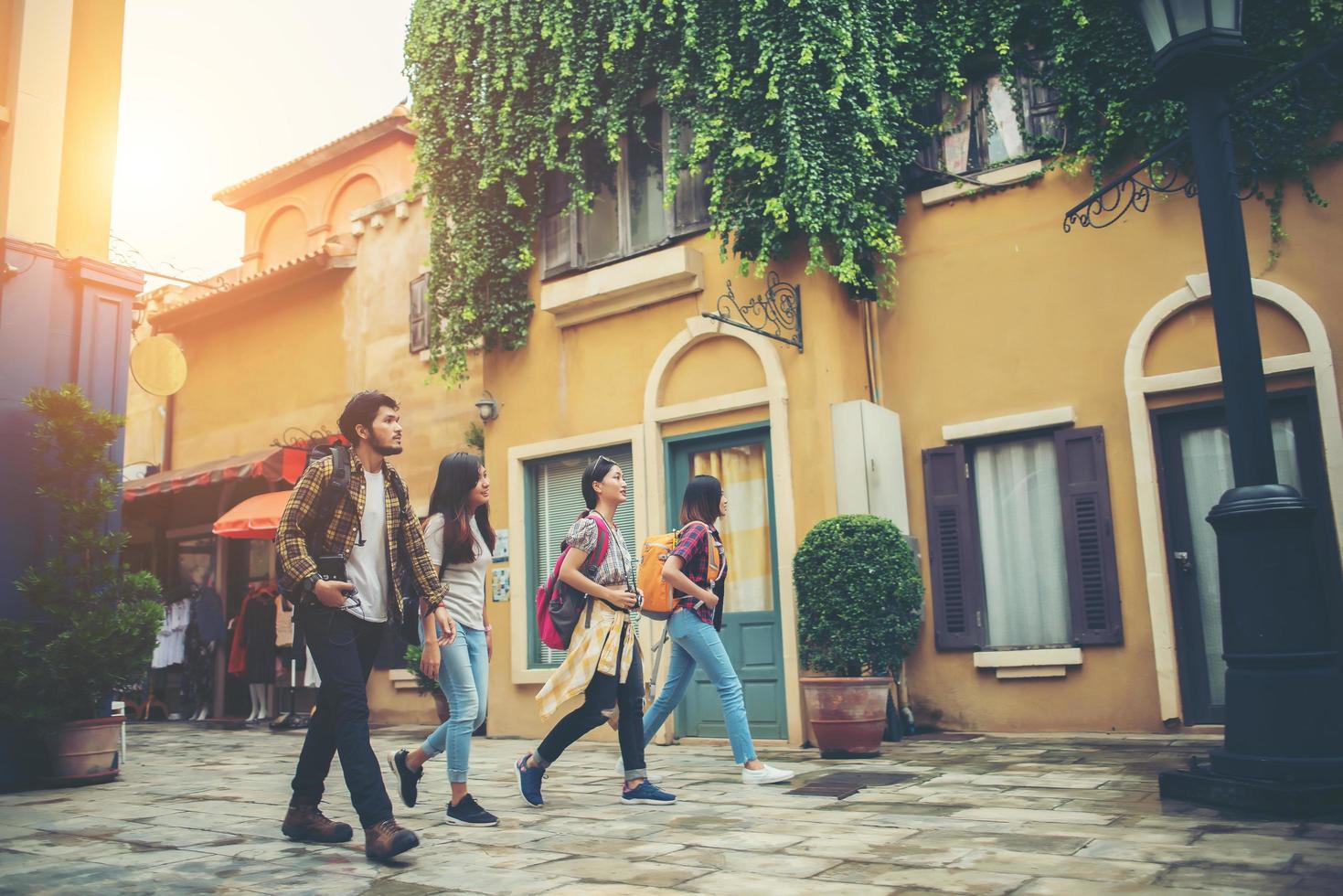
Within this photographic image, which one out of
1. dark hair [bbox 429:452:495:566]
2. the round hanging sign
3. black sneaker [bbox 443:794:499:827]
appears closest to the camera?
black sneaker [bbox 443:794:499:827]

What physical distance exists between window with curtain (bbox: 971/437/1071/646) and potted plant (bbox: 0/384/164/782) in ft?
21.5

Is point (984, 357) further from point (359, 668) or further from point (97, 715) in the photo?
point (97, 715)

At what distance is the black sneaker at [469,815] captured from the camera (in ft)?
17.6

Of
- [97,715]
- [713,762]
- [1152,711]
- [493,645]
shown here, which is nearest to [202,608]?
[493,645]

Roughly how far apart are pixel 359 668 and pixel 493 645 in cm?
658

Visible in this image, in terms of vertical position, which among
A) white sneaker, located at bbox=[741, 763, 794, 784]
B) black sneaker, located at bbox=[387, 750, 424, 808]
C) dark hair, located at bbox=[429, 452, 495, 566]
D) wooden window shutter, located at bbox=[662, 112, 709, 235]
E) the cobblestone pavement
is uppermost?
wooden window shutter, located at bbox=[662, 112, 709, 235]

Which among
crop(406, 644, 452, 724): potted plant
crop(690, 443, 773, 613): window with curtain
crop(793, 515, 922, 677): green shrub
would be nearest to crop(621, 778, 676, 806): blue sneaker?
crop(793, 515, 922, 677): green shrub

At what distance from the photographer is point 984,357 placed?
366 inches

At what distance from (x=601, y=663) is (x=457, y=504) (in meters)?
1.11

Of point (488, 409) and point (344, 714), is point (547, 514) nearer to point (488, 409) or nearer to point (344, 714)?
point (488, 409)

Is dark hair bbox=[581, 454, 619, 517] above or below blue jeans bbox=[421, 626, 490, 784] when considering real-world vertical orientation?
above

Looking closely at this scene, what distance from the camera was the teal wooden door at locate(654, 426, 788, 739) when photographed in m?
9.30

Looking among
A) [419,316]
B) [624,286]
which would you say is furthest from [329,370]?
[624,286]

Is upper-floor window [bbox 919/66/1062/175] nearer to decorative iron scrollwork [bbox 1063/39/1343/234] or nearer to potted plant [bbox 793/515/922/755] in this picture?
decorative iron scrollwork [bbox 1063/39/1343/234]
